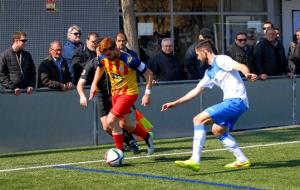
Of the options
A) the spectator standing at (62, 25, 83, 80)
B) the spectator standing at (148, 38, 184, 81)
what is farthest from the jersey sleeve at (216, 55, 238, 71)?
the spectator standing at (148, 38, 184, 81)

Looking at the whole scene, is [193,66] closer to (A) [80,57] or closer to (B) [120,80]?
(A) [80,57]

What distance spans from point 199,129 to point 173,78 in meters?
5.60

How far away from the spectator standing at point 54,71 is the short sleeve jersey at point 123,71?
2841mm

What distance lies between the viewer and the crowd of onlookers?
1388 cm

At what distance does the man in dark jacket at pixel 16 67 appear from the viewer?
45.3 ft

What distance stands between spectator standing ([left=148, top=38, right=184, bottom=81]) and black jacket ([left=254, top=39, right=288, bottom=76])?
1871 millimetres

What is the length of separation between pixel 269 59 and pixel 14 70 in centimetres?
574

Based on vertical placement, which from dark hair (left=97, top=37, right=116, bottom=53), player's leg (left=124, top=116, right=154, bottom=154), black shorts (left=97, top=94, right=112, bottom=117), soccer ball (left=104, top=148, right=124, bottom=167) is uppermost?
dark hair (left=97, top=37, right=116, bottom=53)

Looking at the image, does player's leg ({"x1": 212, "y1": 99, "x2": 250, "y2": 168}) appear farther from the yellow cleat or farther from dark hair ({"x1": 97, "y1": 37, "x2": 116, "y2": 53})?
dark hair ({"x1": 97, "y1": 37, "x2": 116, "y2": 53})

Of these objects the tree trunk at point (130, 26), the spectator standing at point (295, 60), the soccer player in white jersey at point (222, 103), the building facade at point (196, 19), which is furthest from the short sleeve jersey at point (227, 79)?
the building facade at point (196, 19)

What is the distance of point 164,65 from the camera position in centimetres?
1593

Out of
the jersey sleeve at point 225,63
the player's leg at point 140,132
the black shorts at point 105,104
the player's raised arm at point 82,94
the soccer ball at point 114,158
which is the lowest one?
the soccer ball at point 114,158

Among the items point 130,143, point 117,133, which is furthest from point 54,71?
point 117,133

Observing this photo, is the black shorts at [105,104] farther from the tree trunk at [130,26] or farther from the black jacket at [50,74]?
the tree trunk at [130,26]
